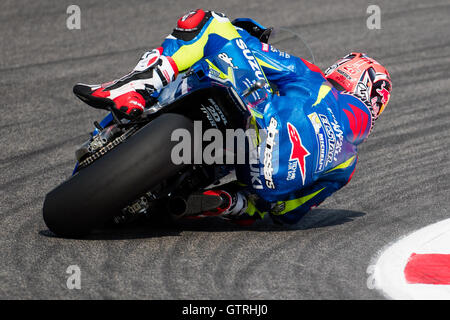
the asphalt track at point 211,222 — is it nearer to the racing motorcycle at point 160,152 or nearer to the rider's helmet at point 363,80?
the racing motorcycle at point 160,152

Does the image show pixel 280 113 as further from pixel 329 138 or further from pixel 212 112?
pixel 212 112

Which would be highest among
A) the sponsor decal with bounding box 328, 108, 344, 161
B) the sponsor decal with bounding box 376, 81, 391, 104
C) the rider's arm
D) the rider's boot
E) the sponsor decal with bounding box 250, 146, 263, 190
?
the rider's boot

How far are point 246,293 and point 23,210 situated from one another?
1.91 metres

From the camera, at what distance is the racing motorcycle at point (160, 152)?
438cm

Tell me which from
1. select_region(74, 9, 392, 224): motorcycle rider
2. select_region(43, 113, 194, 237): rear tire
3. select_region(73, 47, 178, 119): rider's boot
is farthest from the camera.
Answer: select_region(74, 9, 392, 224): motorcycle rider

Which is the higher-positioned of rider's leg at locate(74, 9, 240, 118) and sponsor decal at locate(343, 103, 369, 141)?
rider's leg at locate(74, 9, 240, 118)

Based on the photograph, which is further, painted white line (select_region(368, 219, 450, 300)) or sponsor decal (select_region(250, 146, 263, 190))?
sponsor decal (select_region(250, 146, 263, 190))

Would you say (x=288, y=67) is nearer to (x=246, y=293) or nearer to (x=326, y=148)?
(x=326, y=148)

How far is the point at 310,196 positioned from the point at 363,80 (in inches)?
36.6

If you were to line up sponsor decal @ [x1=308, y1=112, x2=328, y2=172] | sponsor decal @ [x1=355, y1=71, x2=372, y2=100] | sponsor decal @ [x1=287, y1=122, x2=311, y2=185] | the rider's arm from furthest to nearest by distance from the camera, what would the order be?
sponsor decal @ [x1=355, y1=71, x2=372, y2=100] → the rider's arm → sponsor decal @ [x1=308, y1=112, x2=328, y2=172] → sponsor decal @ [x1=287, y1=122, x2=311, y2=185]

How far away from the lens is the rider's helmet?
18.5ft

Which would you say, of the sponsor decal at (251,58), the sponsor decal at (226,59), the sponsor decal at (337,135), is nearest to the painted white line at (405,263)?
the sponsor decal at (337,135)

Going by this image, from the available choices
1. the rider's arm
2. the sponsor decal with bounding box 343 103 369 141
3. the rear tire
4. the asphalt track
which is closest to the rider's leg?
the rear tire

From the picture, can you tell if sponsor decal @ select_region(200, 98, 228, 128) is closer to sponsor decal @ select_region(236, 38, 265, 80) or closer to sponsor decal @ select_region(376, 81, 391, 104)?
sponsor decal @ select_region(236, 38, 265, 80)
